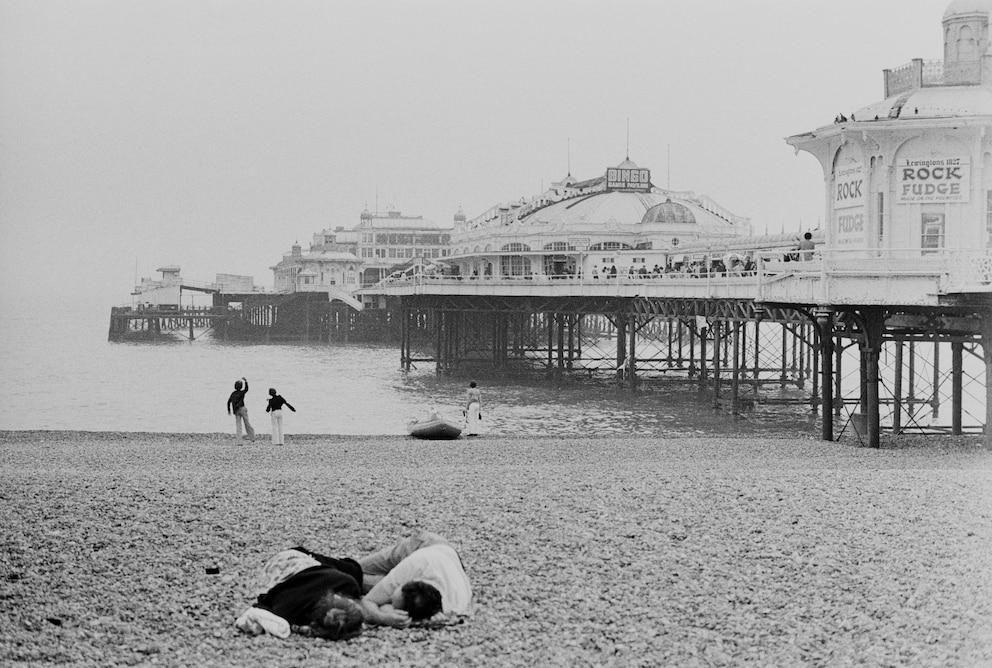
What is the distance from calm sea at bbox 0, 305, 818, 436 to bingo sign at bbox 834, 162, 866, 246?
6311 millimetres

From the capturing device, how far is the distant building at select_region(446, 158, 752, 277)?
62.5 metres

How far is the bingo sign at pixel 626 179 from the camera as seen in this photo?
73312 millimetres

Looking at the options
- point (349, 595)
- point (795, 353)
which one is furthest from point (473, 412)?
point (795, 353)

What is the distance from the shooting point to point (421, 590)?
741 centimetres

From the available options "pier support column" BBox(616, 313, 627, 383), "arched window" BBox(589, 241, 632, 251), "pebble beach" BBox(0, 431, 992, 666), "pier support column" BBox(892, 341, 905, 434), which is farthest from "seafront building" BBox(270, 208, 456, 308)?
"pebble beach" BBox(0, 431, 992, 666)

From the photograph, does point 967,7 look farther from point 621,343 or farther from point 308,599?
point 621,343

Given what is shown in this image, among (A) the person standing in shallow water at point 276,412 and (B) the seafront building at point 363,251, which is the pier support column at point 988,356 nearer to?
(A) the person standing in shallow water at point 276,412

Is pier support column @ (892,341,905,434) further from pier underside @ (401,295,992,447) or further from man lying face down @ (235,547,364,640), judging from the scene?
man lying face down @ (235,547,364,640)

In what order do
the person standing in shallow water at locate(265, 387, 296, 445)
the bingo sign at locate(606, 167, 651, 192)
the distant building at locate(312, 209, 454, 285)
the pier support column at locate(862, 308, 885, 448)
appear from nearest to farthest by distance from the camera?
the person standing in shallow water at locate(265, 387, 296, 445) < the pier support column at locate(862, 308, 885, 448) < the bingo sign at locate(606, 167, 651, 192) < the distant building at locate(312, 209, 454, 285)

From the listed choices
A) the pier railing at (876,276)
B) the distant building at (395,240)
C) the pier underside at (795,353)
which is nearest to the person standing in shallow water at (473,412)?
the pier railing at (876,276)

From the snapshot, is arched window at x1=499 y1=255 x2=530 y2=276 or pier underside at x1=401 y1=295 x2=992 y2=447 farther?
arched window at x1=499 y1=255 x2=530 y2=276

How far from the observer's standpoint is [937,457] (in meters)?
18.0

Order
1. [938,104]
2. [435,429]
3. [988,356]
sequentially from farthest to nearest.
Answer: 1. [435,429]
2. [938,104]
3. [988,356]

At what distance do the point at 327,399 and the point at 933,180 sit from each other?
908 inches
